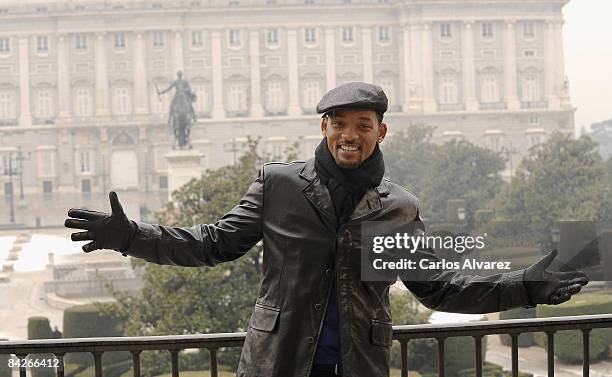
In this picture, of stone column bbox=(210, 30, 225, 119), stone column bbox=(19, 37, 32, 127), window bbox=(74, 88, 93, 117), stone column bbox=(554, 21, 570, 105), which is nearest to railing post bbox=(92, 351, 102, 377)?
stone column bbox=(210, 30, 225, 119)

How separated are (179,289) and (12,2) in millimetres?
47463

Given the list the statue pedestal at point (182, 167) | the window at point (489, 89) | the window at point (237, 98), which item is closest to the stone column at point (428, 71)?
the window at point (489, 89)

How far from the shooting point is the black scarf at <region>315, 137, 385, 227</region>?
236cm

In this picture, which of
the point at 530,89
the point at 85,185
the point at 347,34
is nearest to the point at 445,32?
the point at 347,34

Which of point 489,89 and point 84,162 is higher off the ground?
point 489,89

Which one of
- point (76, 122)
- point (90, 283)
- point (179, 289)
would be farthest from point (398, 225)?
point (76, 122)

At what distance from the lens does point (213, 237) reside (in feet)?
7.89

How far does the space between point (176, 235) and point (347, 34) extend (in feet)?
186

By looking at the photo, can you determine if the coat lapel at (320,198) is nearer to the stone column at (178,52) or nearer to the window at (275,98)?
the stone column at (178,52)

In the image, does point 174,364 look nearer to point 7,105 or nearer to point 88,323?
point 88,323

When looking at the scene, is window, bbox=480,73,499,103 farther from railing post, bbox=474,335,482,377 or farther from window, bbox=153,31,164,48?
railing post, bbox=474,335,482,377

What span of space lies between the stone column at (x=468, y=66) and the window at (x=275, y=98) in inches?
373

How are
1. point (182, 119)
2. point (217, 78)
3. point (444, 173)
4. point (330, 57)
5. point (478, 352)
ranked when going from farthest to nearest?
1. point (330, 57)
2. point (217, 78)
3. point (444, 173)
4. point (182, 119)
5. point (478, 352)

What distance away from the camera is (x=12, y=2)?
58125 mm
